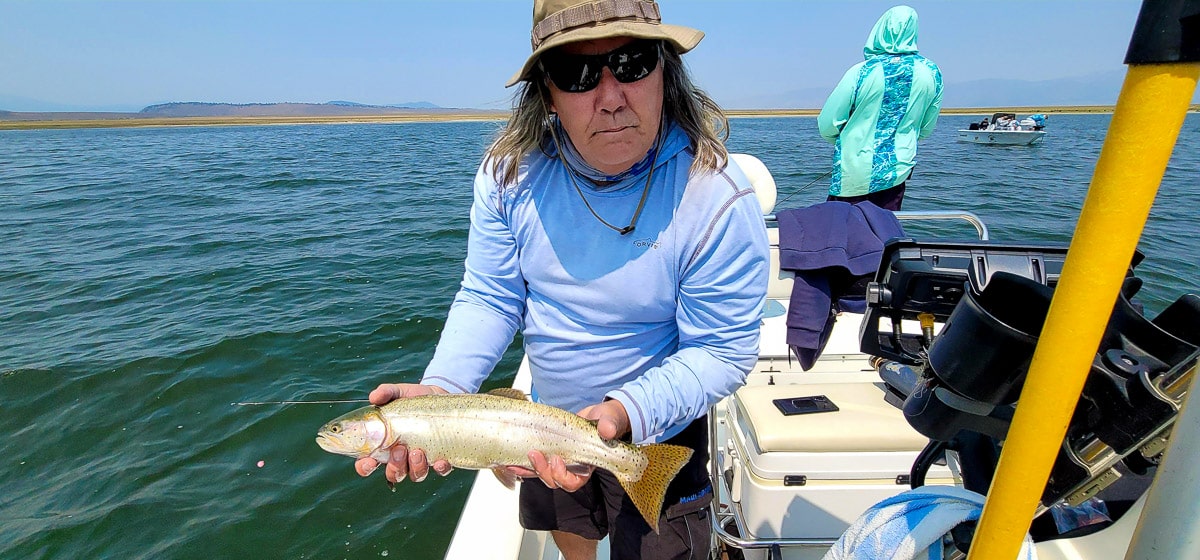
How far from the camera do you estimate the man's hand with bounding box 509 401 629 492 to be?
1.89 m

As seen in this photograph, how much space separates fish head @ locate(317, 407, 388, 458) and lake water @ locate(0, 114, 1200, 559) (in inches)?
48.3

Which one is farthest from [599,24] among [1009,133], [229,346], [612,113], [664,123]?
[1009,133]

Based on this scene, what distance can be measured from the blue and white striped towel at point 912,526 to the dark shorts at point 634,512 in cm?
83

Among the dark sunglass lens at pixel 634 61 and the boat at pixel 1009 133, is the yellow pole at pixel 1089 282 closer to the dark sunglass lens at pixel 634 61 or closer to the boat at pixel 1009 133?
the dark sunglass lens at pixel 634 61

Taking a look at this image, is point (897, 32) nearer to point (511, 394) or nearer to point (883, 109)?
point (883, 109)

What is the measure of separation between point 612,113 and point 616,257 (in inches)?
18.7

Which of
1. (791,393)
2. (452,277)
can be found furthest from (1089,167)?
(791,393)

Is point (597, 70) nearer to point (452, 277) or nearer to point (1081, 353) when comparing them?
point (1081, 353)

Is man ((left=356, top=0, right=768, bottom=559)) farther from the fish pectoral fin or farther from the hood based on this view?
the hood

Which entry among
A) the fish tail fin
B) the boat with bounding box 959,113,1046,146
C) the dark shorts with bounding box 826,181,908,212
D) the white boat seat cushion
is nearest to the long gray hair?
the fish tail fin

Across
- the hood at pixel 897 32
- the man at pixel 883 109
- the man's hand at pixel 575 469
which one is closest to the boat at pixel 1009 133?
the man at pixel 883 109

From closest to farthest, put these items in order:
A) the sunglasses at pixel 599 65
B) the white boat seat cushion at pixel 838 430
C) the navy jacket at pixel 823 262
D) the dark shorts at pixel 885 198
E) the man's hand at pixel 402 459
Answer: the sunglasses at pixel 599 65, the man's hand at pixel 402 459, the white boat seat cushion at pixel 838 430, the navy jacket at pixel 823 262, the dark shorts at pixel 885 198

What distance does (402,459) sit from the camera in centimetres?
214

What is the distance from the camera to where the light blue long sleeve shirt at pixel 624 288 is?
1.92 meters
